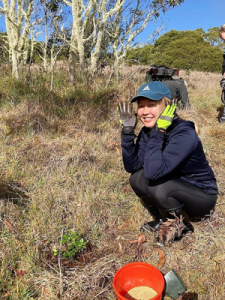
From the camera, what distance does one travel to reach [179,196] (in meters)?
2.04

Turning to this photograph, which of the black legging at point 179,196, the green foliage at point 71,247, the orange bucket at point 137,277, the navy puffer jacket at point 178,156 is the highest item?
the navy puffer jacket at point 178,156

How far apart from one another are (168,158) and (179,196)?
35cm

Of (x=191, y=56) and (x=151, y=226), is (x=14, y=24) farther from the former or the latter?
(x=191, y=56)

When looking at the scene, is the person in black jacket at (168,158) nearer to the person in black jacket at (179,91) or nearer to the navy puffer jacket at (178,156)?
the navy puffer jacket at (178,156)

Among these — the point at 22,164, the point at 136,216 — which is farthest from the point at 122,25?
the point at 136,216

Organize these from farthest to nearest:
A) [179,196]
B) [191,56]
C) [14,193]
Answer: [191,56] → [14,193] → [179,196]

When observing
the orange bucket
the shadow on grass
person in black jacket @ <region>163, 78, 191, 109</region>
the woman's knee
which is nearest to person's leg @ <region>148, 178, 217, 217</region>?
the woman's knee

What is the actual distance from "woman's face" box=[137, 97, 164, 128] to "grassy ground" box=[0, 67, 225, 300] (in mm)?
919

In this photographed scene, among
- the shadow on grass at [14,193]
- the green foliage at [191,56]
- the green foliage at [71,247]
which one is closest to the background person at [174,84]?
the shadow on grass at [14,193]

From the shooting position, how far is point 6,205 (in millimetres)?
2201

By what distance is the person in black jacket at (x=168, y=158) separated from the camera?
1.92 meters

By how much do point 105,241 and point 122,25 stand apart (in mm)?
6919

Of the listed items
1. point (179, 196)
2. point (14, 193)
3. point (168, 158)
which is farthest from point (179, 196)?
point (14, 193)

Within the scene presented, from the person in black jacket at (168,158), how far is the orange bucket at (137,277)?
48 centimetres
